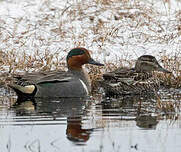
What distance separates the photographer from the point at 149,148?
7.31m

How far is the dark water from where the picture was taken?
744 centimetres

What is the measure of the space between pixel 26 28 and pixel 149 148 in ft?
32.9

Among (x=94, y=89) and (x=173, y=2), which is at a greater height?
(x=173, y=2)

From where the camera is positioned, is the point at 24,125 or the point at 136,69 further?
the point at 136,69

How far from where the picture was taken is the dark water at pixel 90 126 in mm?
7441

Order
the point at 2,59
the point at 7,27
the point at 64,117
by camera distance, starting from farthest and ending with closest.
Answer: the point at 7,27, the point at 2,59, the point at 64,117

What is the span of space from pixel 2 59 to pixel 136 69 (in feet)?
9.31

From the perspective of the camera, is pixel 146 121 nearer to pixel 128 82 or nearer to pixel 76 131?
pixel 76 131

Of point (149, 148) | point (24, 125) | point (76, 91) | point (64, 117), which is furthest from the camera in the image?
point (76, 91)

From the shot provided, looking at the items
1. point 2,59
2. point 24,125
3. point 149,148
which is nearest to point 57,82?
point 2,59

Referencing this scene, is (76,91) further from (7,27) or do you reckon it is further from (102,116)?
(7,27)

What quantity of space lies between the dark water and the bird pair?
639mm

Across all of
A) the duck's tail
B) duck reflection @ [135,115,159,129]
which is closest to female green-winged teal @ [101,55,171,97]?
the duck's tail

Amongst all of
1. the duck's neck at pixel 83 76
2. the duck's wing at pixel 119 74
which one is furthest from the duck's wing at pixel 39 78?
the duck's wing at pixel 119 74
